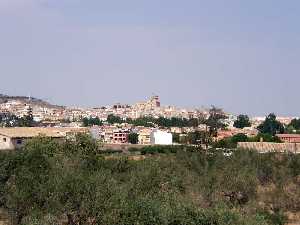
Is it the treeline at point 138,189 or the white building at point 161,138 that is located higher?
the white building at point 161,138

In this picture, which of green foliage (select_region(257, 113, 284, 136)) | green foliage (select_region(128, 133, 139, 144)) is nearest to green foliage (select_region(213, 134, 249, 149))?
green foliage (select_region(128, 133, 139, 144))

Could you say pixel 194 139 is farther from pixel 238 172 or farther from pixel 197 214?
pixel 197 214

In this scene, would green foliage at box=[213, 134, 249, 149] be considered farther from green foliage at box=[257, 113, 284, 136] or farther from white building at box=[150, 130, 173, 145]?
green foliage at box=[257, 113, 284, 136]

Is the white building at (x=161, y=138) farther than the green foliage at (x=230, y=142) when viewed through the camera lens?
Yes

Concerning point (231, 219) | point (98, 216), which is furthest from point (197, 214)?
point (98, 216)

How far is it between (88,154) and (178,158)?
35.1 feet

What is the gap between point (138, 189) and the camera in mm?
25766

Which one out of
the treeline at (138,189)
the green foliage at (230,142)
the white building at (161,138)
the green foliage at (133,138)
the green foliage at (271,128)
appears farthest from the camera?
the green foliage at (271,128)

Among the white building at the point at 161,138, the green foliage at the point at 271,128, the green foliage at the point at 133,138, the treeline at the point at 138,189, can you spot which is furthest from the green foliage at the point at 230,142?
the green foliage at the point at 271,128

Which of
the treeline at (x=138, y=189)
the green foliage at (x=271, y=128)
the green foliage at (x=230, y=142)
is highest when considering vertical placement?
the green foliage at (x=271, y=128)

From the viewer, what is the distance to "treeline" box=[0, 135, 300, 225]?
59.5 ft

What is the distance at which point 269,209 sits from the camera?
33.4 meters

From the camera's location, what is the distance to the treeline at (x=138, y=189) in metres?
18.1

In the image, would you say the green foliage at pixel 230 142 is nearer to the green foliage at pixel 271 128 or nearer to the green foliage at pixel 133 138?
the green foliage at pixel 133 138
